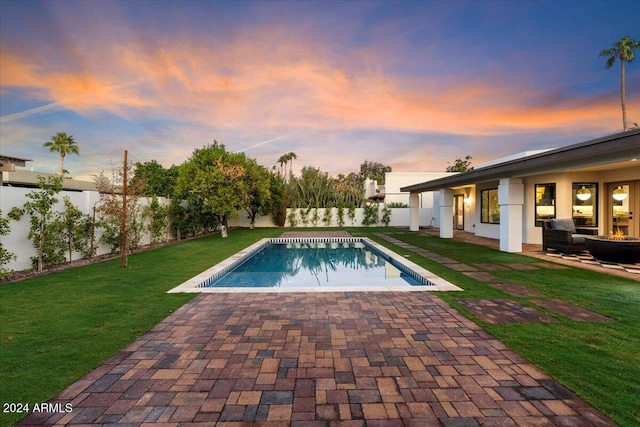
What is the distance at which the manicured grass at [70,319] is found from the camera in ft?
8.64

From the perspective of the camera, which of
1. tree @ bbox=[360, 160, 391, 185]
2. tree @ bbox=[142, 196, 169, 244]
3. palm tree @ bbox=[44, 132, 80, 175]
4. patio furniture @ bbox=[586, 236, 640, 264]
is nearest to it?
patio furniture @ bbox=[586, 236, 640, 264]

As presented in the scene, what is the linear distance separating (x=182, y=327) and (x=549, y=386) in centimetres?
394

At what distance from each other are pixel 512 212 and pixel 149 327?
416 inches

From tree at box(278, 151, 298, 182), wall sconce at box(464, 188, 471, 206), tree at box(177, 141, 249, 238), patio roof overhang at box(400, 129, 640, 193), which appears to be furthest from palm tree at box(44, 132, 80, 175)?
patio roof overhang at box(400, 129, 640, 193)

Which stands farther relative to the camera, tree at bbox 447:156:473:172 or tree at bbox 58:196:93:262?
tree at bbox 447:156:473:172

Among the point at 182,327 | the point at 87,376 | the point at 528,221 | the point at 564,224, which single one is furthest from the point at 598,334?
the point at 528,221

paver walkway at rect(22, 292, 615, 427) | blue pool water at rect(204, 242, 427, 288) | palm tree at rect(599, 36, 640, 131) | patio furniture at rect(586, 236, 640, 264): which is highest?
palm tree at rect(599, 36, 640, 131)

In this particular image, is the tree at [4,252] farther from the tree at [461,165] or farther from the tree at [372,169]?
the tree at [372,169]

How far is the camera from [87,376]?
8.73ft

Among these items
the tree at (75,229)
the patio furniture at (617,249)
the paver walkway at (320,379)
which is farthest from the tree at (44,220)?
the patio furniture at (617,249)

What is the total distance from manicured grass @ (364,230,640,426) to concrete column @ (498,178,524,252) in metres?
3.15

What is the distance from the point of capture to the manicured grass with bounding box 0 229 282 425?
104 inches

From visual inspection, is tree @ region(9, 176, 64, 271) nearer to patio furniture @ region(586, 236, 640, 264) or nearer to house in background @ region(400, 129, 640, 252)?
house in background @ region(400, 129, 640, 252)

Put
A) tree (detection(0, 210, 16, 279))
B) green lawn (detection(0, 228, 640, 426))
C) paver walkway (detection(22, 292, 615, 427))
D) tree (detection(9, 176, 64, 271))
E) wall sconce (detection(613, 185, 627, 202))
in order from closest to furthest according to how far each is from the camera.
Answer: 1. paver walkway (detection(22, 292, 615, 427))
2. green lawn (detection(0, 228, 640, 426))
3. tree (detection(0, 210, 16, 279))
4. tree (detection(9, 176, 64, 271))
5. wall sconce (detection(613, 185, 627, 202))
